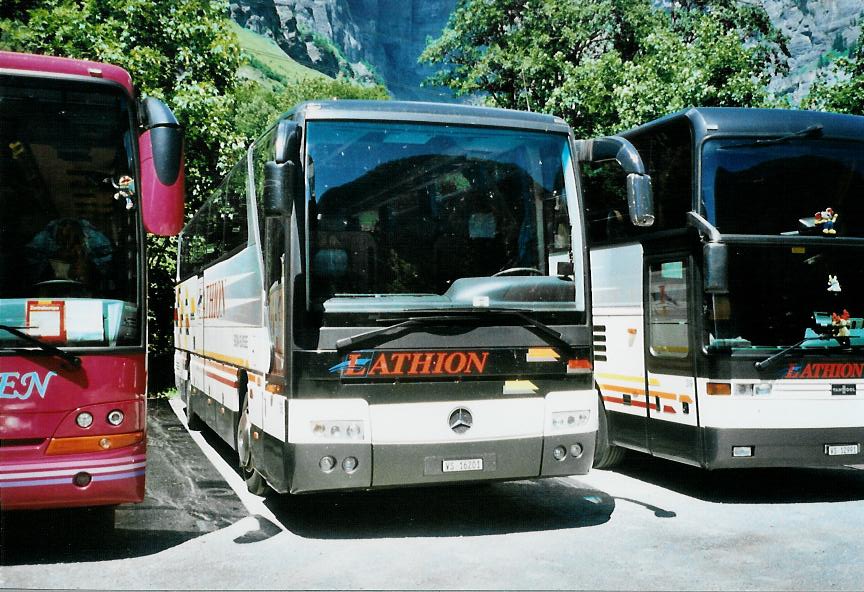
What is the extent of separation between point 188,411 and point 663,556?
31.4 ft

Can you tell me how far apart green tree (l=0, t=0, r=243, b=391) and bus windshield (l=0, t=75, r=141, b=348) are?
12.3m

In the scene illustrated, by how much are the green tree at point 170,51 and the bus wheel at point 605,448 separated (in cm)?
1176

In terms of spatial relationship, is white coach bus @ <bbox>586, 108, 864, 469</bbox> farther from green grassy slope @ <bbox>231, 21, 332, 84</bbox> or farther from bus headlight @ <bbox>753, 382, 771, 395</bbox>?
green grassy slope @ <bbox>231, 21, 332, 84</bbox>

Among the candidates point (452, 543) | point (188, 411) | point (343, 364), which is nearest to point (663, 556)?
point (452, 543)

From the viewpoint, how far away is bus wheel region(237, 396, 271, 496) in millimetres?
8836

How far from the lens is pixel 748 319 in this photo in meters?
8.52

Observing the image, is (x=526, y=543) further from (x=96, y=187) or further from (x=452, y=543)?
(x=96, y=187)

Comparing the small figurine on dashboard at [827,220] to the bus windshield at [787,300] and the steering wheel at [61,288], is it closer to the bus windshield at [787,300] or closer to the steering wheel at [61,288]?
the bus windshield at [787,300]

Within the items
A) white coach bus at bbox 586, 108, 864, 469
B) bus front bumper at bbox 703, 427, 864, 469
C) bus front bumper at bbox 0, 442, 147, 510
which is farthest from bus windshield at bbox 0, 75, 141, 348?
bus front bumper at bbox 703, 427, 864, 469

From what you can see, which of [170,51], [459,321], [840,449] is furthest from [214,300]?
[170,51]

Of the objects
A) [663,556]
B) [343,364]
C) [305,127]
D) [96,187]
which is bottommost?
[663,556]

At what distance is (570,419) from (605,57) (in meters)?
17.4

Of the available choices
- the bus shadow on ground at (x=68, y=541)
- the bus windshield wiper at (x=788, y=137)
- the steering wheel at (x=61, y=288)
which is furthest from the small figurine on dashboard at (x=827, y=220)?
the steering wheel at (x=61, y=288)

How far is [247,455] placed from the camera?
9023 mm
